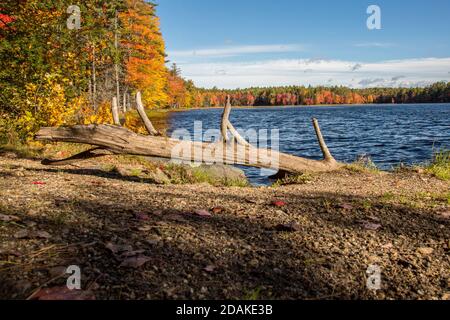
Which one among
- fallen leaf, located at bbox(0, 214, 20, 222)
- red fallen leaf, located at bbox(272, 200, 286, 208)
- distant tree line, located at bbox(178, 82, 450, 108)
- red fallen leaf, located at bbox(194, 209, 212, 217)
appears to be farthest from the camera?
distant tree line, located at bbox(178, 82, 450, 108)

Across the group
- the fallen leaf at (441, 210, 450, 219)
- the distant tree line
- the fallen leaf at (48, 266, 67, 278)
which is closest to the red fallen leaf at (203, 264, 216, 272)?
the fallen leaf at (48, 266, 67, 278)

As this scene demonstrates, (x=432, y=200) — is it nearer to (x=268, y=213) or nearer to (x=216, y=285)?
(x=268, y=213)

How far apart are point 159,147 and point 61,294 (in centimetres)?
531

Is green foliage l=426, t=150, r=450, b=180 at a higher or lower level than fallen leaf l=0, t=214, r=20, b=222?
lower

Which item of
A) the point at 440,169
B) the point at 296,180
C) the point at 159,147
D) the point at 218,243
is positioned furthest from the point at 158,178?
the point at 440,169

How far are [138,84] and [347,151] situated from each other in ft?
95.3

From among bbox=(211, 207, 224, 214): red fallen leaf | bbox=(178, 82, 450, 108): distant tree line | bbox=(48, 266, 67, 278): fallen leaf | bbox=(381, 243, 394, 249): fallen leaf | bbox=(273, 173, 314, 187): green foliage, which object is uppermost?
bbox=(178, 82, 450, 108): distant tree line

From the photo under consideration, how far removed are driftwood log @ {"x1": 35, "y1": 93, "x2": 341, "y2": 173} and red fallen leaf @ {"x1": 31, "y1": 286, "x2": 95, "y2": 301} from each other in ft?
16.6

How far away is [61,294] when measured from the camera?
2.38 metres

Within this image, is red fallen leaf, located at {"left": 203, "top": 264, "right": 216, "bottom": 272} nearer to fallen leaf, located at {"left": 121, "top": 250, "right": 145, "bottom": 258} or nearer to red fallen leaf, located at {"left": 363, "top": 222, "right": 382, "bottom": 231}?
fallen leaf, located at {"left": 121, "top": 250, "right": 145, "bottom": 258}

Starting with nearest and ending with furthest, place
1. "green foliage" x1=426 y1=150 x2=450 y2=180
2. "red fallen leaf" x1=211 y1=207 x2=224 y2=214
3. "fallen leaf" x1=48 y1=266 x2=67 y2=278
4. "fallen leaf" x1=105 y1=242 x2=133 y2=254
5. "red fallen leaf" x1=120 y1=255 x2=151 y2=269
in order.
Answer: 1. "fallen leaf" x1=48 y1=266 x2=67 y2=278
2. "red fallen leaf" x1=120 y1=255 x2=151 y2=269
3. "fallen leaf" x1=105 y1=242 x2=133 y2=254
4. "red fallen leaf" x1=211 y1=207 x2=224 y2=214
5. "green foliage" x1=426 y1=150 x2=450 y2=180

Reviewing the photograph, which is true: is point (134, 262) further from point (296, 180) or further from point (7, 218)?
point (296, 180)

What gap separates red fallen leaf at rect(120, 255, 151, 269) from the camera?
2887mm
